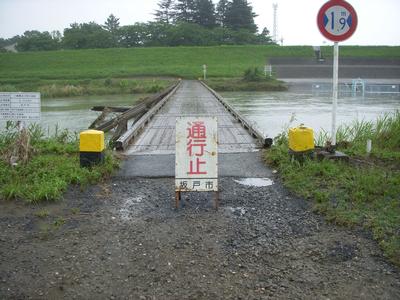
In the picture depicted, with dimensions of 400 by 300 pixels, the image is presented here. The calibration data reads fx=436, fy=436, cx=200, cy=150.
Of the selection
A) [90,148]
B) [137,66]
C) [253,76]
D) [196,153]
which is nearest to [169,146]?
[90,148]

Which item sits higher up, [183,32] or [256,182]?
[183,32]

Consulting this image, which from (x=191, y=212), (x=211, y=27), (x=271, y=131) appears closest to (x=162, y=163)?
(x=191, y=212)

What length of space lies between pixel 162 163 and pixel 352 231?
306cm

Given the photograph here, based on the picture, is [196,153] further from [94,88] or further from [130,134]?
[94,88]

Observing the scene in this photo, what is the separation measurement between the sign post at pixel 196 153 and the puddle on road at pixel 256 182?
2.95 ft

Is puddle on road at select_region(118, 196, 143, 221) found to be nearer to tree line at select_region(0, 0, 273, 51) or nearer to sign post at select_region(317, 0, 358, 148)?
sign post at select_region(317, 0, 358, 148)

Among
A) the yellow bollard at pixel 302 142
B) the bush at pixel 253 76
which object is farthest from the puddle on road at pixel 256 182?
the bush at pixel 253 76

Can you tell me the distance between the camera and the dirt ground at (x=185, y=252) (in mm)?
2820

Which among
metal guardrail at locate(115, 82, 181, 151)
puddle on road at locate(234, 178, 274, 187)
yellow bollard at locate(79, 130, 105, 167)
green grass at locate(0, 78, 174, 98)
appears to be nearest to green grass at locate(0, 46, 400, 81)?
green grass at locate(0, 78, 174, 98)

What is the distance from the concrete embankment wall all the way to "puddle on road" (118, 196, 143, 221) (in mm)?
33307

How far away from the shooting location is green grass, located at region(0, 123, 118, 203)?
4.52 meters

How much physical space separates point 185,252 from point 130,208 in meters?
1.15

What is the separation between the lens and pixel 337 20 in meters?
5.54

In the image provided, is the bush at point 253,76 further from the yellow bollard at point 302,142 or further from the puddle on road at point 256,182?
A: the puddle on road at point 256,182
